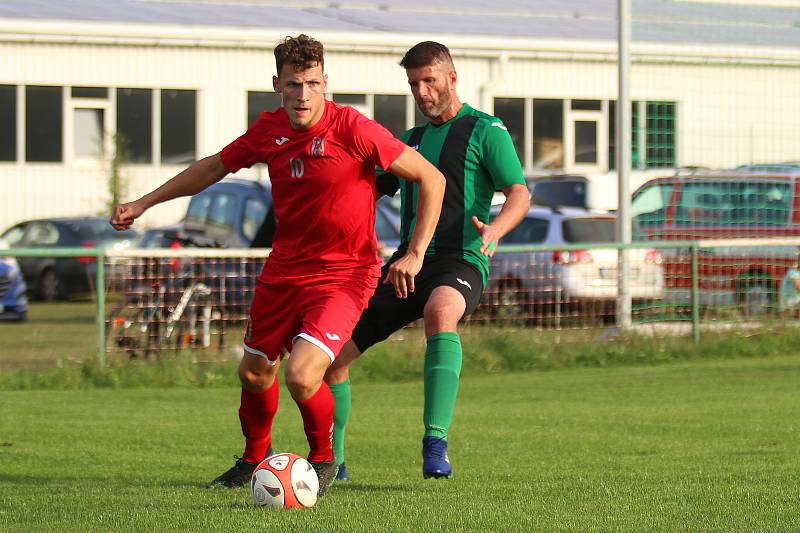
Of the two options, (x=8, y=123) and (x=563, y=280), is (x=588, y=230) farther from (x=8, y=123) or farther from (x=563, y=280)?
(x=8, y=123)

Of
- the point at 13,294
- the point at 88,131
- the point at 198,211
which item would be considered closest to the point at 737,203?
the point at 198,211

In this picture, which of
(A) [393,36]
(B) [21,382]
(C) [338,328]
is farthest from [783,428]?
(A) [393,36]

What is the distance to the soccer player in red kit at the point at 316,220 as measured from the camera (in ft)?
23.2

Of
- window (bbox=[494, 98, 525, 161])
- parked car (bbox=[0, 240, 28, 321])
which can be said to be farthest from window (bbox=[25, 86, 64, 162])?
parked car (bbox=[0, 240, 28, 321])

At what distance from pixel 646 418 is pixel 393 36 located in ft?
67.3

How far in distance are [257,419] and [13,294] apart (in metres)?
10.2

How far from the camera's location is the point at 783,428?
10.5 meters

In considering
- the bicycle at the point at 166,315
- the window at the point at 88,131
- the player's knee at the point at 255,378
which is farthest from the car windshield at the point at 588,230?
the window at the point at 88,131

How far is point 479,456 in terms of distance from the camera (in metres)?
9.38

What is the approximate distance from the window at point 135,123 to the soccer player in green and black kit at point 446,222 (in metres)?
23.0

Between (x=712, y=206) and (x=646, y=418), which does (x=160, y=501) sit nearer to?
(x=646, y=418)

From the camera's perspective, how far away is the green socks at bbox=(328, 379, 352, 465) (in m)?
8.00

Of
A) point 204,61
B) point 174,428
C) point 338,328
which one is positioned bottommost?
point 174,428

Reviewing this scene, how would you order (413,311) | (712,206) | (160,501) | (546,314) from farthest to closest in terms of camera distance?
(712,206), (546,314), (413,311), (160,501)
